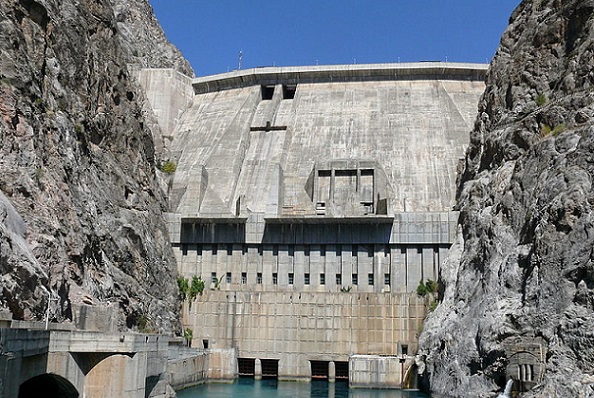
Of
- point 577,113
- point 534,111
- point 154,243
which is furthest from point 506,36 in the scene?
point 154,243

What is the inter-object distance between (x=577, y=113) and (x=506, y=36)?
15.0 meters

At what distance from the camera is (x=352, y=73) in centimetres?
6228

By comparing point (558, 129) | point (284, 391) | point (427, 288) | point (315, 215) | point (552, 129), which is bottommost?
point (284, 391)

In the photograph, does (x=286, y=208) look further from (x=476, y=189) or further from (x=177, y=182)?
(x=476, y=189)

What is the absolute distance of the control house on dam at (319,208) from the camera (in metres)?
42.5

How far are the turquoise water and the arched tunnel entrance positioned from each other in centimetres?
1338

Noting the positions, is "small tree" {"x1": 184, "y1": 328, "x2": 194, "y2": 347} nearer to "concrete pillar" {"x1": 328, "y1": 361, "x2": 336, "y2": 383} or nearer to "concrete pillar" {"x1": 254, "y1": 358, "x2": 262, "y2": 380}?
"concrete pillar" {"x1": 254, "y1": 358, "x2": 262, "y2": 380}

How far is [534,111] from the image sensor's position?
3641cm

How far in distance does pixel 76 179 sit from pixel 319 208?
21.1 metres

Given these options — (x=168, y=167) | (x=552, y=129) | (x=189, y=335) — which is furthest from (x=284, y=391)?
(x=168, y=167)

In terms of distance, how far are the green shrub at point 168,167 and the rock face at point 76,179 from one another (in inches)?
247

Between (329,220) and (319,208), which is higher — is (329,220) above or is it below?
below

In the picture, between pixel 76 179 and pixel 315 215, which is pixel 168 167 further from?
pixel 76 179

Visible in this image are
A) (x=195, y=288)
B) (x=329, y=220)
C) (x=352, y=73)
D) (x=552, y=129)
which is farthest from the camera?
(x=352, y=73)
